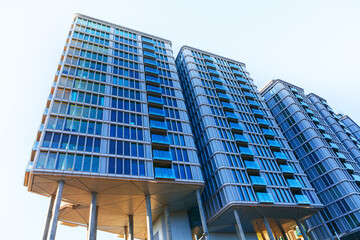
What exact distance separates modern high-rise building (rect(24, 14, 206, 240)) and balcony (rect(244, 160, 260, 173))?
9.06 metres

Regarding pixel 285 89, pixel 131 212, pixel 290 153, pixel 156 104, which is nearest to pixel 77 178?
pixel 131 212

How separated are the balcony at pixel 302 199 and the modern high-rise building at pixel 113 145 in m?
16.2

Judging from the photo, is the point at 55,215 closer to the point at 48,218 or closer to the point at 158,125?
the point at 48,218

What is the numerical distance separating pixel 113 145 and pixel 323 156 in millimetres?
44816

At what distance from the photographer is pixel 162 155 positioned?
1404 inches

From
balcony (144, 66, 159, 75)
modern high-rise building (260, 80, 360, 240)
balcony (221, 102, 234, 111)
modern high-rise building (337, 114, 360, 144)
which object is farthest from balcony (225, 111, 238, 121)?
modern high-rise building (337, 114, 360, 144)

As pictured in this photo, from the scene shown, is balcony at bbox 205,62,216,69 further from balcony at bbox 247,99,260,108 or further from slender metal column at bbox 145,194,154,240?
slender metal column at bbox 145,194,154,240

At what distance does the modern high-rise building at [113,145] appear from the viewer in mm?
29828

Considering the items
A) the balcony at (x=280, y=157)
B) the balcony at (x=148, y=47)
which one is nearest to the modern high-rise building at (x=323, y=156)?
the balcony at (x=280, y=157)

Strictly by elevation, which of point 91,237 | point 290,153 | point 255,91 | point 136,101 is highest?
point 255,91

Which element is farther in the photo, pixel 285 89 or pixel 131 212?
pixel 285 89

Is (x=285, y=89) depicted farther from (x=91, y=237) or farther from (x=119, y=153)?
(x=91, y=237)

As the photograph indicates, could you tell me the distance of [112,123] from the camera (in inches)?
1394

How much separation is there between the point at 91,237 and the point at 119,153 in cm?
1009
